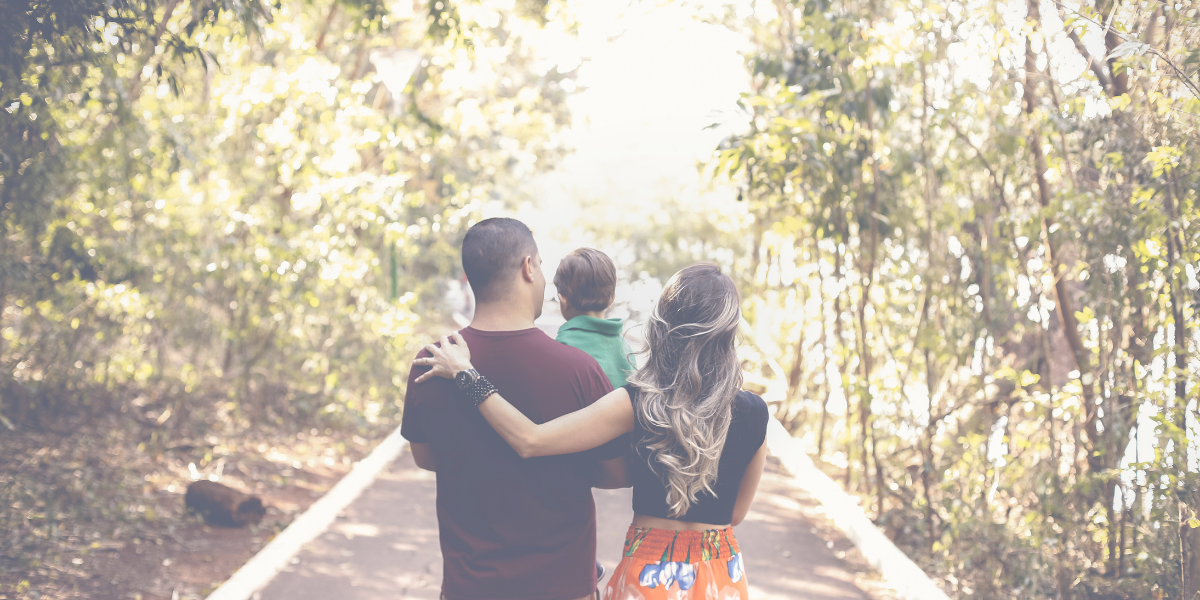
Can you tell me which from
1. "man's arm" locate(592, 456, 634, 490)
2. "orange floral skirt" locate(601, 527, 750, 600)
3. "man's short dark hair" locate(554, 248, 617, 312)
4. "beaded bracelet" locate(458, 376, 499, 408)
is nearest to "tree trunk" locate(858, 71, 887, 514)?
"man's short dark hair" locate(554, 248, 617, 312)

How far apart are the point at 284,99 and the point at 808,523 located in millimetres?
6651

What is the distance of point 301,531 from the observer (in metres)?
6.27

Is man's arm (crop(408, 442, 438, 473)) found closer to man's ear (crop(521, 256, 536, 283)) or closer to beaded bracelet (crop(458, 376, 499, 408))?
beaded bracelet (crop(458, 376, 499, 408))

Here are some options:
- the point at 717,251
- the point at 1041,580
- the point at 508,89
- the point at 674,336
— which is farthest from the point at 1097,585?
the point at 508,89

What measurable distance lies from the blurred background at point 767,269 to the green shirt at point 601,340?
1325 millimetres

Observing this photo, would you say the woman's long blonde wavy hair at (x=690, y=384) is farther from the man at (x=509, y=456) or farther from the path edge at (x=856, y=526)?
the path edge at (x=856, y=526)

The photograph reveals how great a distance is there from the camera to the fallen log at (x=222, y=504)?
20.9 ft

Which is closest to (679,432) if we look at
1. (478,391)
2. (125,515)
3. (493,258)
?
(478,391)

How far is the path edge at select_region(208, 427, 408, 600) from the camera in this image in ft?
16.7

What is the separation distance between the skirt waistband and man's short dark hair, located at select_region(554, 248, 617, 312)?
1.03 m

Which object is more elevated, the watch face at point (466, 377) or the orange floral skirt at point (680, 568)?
the watch face at point (466, 377)

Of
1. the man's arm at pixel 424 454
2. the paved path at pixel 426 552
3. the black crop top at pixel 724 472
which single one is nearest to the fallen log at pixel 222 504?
the paved path at pixel 426 552

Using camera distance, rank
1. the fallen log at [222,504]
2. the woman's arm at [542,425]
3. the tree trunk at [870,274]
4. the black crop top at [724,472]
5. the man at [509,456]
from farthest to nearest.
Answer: the tree trunk at [870,274] < the fallen log at [222,504] < the black crop top at [724,472] < the man at [509,456] < the woman's arm at [542,425]

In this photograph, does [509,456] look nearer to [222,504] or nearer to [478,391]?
[478,391]
